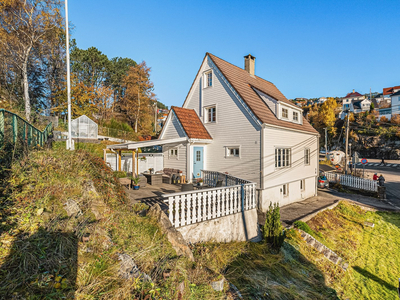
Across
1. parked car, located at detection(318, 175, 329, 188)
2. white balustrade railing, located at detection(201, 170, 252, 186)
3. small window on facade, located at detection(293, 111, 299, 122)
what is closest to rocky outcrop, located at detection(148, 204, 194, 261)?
white balustrade railing, located at detection(201, 170, 252, 186)

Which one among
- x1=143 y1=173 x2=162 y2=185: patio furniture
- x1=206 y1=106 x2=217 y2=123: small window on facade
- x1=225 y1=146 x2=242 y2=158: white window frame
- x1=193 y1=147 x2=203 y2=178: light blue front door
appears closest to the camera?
x1=225 y1=146 x2=242 y2=158: white window frame

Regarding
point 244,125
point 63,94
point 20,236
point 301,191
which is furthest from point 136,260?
point 63,94

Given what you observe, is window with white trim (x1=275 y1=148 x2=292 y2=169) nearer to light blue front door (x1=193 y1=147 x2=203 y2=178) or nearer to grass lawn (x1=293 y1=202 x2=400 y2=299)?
grass lawn (x1=293 y1=202 x2=400 y2=299)

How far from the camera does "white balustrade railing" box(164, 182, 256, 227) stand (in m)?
6.29

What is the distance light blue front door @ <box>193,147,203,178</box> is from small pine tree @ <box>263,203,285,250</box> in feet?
23.9

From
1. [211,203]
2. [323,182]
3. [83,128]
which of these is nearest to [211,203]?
[211,203]

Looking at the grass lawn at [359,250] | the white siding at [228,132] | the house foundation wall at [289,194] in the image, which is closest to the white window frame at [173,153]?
the white siding at [228,132]

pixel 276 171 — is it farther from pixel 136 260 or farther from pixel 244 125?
pixel 136 260

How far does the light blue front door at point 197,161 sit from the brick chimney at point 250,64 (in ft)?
31.7

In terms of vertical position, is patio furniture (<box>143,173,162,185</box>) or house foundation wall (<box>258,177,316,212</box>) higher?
patio furniture (<box>143,173,162,185</box>)

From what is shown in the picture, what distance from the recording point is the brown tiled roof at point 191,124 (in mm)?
14129

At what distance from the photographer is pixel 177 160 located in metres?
15.3

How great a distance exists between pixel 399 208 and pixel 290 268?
14244 mm

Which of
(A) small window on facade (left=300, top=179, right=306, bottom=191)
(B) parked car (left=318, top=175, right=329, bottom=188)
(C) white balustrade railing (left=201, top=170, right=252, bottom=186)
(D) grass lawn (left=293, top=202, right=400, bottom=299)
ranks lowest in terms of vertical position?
(D) grass lawn (left=293, top=202, right=400, bottom=299)
